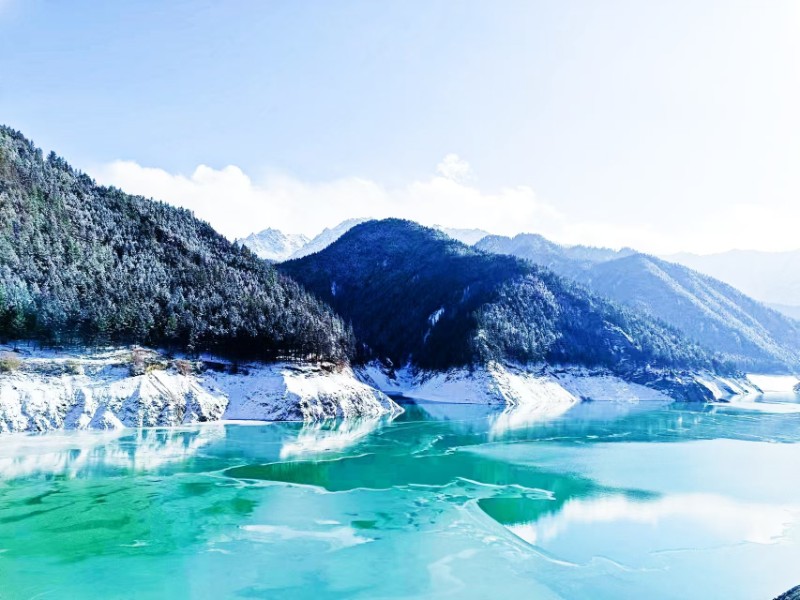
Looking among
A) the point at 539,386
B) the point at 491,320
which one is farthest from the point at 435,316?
the point at 539,386

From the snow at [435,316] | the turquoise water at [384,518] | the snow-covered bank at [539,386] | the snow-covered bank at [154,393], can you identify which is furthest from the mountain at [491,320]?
the turquoise water at [384,518]

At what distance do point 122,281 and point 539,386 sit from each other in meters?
86.4

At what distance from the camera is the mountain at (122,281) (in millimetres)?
69575

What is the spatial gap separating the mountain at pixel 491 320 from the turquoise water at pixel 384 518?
67367 mm

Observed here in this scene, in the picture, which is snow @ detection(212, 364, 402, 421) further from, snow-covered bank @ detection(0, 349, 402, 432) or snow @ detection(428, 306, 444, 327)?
snow @ detection(428, 306, 444, 327)

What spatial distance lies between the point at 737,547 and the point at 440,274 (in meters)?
146

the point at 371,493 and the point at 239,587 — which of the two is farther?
the point at 371,493

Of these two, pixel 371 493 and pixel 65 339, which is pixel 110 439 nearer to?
pixel 65 339

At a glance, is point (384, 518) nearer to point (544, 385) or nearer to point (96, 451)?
point (96, 451)

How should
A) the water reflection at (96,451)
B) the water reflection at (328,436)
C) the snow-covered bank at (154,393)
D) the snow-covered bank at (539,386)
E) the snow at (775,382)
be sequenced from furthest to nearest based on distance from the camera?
the snow at (775,382) → the snow-covered bank at (539,386) → the snow-covered bank at (154,393) → the water reflection at (328,436) → the water reflection at (96,451)

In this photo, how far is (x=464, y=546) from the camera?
30141mm

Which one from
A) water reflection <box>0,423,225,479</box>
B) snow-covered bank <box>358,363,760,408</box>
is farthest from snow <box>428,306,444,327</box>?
water reflection <box>0,423,225,479</box>

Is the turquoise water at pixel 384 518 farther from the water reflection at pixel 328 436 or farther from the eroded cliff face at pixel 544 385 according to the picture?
the eroded cliff face at pixel 544 385

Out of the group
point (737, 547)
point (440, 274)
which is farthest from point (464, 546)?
point (440, 274)
